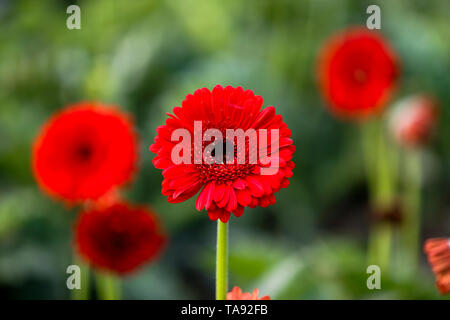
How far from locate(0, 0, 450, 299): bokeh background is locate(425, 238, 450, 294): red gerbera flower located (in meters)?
0.56

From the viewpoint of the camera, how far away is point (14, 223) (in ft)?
3.20

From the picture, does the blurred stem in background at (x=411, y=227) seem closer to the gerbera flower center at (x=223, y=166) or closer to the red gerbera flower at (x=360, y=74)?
the red gerbera flower at (x=360, y=74)

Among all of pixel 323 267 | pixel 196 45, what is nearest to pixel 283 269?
pixel 323 267

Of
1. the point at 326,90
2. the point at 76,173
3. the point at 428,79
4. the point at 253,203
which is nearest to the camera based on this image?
the point at 253,203

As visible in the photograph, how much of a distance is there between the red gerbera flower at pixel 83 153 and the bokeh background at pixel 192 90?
1.26 ft

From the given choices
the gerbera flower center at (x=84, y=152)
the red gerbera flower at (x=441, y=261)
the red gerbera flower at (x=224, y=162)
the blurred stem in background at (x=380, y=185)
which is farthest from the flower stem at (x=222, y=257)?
the blurred stem in background at (x=380, y=185)

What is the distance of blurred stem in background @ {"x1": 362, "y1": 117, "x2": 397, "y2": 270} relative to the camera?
897 millimetres

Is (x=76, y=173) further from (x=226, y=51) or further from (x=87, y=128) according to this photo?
(x=226, y=51)

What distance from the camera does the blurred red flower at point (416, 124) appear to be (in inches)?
35.0

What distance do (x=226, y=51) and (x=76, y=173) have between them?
0.88 metres

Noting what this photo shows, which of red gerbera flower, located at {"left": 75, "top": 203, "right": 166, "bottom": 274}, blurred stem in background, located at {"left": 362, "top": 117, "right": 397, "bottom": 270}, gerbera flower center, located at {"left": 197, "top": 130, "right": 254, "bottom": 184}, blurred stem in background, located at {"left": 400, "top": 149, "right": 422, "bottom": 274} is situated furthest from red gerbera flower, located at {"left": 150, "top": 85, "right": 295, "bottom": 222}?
blurred stem in background, located at {"left": 400, "top": 149, "right": 422, "bottom": 274}

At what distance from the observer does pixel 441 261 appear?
0.39 metres

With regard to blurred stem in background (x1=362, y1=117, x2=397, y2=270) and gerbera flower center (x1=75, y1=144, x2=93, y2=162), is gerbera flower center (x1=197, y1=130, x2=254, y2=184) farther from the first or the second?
Answer: blurred stem in background (x1=362, y1=117, x2=397, y2=270)

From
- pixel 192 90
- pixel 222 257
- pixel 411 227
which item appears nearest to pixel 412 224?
pixel 411 227
